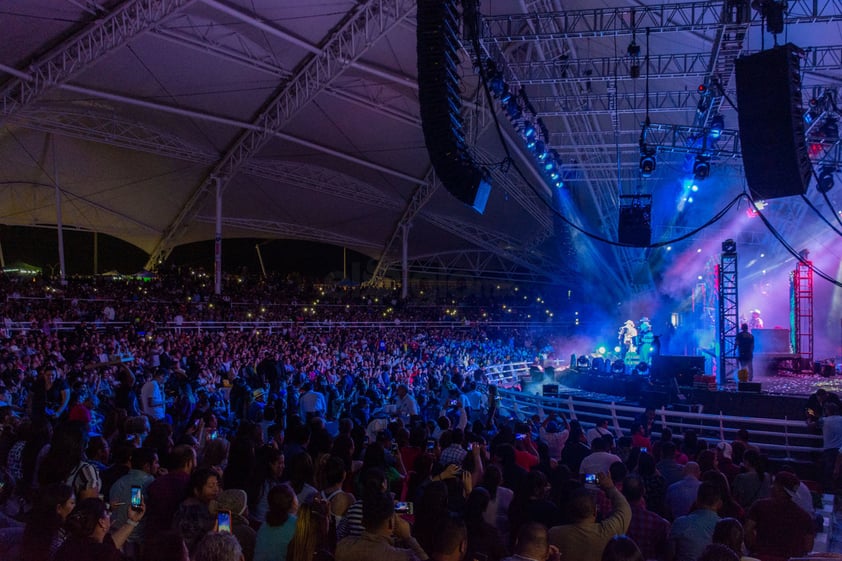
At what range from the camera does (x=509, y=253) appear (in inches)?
1261

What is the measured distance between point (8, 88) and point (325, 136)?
860 cm

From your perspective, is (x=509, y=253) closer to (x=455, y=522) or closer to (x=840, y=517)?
(x=840, y=517)

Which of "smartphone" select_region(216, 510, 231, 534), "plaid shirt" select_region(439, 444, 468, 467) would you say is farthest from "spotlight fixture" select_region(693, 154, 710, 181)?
"smartphone" select_region(216, 510, 231, 534)

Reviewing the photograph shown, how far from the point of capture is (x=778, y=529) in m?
4.20

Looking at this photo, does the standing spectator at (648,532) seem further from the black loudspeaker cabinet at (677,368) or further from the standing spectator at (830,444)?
the black loudspeaker cabinet at (677,368)

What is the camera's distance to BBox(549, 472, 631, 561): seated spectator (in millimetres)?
3625

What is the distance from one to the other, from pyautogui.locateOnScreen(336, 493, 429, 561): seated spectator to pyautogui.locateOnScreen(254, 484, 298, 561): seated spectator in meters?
0.43

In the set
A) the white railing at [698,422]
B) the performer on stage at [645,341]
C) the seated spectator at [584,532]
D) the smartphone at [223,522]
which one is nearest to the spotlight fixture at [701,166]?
the white railing at [698,422]

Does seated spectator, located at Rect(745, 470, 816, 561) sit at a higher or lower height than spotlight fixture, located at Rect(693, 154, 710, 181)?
lower

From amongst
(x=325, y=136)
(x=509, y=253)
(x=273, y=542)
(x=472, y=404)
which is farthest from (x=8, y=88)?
(x=509, y=253)

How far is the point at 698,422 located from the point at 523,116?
6859 millimetres

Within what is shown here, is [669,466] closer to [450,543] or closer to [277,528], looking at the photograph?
[450,543]

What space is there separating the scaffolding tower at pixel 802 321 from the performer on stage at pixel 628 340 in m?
4.61

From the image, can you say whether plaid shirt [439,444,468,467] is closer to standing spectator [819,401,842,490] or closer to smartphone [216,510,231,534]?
smartphone [216,510,231,534]
